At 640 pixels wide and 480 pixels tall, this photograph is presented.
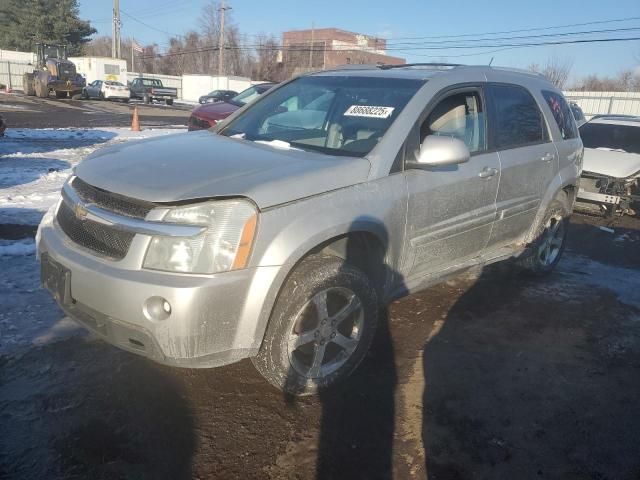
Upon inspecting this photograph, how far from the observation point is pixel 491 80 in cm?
413

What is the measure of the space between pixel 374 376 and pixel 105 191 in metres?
1.92

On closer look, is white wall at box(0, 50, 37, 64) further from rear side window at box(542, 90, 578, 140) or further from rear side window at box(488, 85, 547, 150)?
rear side window at box(488, 85, 547, 150)

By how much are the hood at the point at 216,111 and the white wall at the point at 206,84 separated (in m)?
38.3

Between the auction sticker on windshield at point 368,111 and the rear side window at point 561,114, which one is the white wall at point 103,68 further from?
the auction sticker on windshield at point 368,111

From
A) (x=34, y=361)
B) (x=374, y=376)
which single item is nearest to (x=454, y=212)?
(x=374, y=376)

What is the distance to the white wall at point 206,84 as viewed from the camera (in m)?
48.2

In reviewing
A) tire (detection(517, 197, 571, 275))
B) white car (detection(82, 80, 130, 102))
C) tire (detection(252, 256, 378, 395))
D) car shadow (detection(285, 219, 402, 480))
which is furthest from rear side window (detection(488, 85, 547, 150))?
Answer: white car (detection(82, 80, 130, 102))

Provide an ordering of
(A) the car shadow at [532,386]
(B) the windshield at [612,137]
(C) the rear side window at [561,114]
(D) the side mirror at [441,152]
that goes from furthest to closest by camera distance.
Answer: (B) the windshield at [612,137] → (C) the rear side window at [561,114] → (D) the side mirror at [441,152] → (A) the car shadow at [532,386]

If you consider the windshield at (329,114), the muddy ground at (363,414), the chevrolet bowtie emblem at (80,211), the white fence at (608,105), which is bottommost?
the muddy ground at (363,414)

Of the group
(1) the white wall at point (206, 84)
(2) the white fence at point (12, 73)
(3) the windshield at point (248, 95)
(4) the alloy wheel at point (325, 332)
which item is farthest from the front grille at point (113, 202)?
(2) the white fence at point (12, 73)

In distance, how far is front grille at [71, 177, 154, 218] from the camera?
2533 millimetres

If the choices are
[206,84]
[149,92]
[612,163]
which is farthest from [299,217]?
[206,84]

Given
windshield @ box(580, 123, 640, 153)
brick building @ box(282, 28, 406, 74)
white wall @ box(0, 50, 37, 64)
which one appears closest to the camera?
windshield @ box(580, 123, 640, 153)

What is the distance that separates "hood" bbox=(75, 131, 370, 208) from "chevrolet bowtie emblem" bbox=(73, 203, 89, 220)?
14 cm
